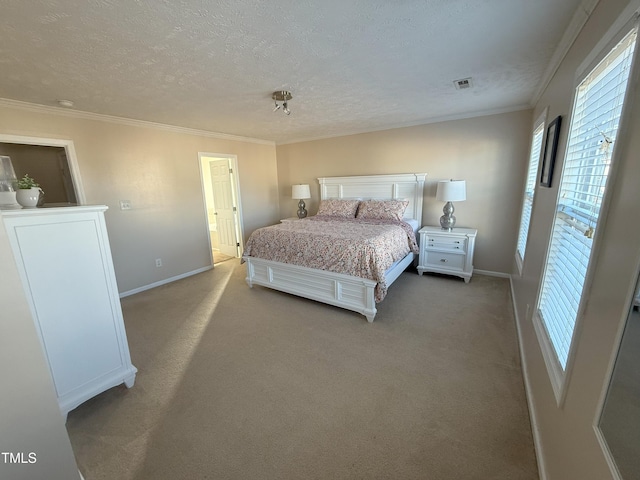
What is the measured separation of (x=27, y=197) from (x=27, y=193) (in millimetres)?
22

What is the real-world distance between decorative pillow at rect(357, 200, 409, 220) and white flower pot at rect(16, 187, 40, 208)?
347cm

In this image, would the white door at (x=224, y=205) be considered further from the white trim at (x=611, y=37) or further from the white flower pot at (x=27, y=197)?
the white trim at (x=611, y=37)

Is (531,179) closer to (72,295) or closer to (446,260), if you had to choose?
(446,260)

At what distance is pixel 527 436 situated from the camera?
145 centimetres

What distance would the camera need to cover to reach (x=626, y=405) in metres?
0.68

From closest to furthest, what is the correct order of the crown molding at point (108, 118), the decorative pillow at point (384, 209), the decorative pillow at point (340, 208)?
the crown molding at point (108, 118) < the decorative pillow at point (384, 209) < the decorative pillow at point (340, 208)

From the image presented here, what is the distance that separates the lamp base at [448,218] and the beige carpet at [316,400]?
46.2 inches

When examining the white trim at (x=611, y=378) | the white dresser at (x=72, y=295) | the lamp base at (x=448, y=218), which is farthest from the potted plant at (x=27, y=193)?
the lamp base at (x=448, y=218)

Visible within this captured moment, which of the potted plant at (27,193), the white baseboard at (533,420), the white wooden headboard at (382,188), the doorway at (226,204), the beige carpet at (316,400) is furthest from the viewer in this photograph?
the doorway at (226,204)

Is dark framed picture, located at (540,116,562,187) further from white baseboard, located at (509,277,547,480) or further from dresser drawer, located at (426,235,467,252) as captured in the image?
dresser drawer, located at (426,235,467,252)

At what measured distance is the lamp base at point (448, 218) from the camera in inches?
145

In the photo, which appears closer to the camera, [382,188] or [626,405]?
[626,405]

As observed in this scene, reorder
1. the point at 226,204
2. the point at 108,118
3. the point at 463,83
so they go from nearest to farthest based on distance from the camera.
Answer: the point at 463,83 → the point at 108,118 → the point at 226,204

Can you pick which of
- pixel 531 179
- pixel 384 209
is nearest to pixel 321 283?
pixel 384 209
